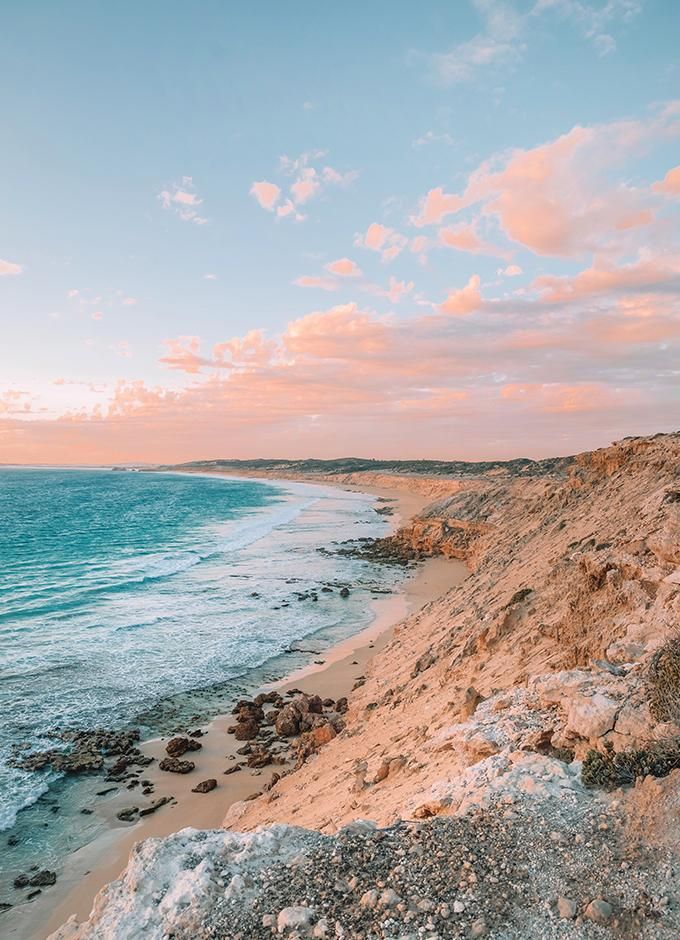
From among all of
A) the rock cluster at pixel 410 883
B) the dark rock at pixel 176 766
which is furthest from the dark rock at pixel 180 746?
the rock cluster at pixel 410 883

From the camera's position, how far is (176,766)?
14453 mm

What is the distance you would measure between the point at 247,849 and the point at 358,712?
10.4 m

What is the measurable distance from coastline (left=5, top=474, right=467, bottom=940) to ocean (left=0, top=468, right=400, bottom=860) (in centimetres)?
74

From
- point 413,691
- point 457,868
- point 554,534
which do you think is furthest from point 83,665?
point 457,868

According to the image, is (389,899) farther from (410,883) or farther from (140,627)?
(140,627)

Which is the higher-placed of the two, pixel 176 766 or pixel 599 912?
pixel 599 912

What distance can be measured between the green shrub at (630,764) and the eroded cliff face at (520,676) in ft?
0.55

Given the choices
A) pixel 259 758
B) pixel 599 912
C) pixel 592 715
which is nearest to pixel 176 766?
pixel 259 758

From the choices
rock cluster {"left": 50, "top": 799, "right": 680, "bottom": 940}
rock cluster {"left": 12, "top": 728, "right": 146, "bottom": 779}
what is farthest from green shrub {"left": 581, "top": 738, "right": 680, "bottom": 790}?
rock cluster {"left": 12, "top": 728, "right": 146, "bottom": 779}

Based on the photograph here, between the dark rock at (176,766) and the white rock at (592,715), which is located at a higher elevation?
the white rock at (592,715)

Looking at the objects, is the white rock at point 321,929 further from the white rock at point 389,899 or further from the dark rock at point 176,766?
the dark rock at point 176,766

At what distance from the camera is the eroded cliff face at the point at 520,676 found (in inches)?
281

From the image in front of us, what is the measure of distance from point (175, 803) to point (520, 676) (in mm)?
8198

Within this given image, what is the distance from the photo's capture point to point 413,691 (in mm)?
14500
